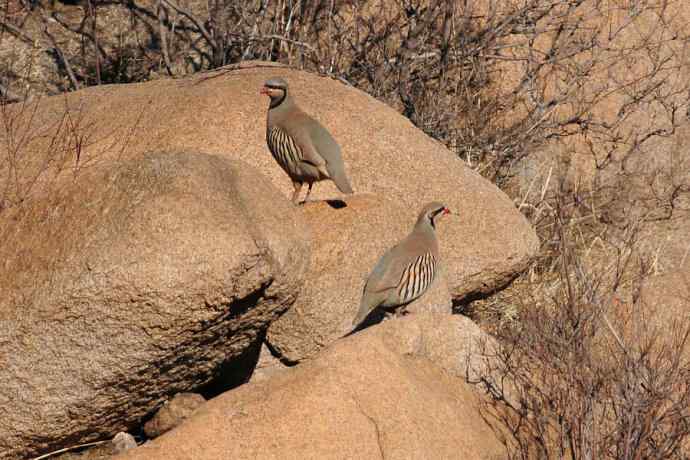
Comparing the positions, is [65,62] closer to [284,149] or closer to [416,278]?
[284,149]

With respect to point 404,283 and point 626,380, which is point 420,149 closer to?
point 404,283

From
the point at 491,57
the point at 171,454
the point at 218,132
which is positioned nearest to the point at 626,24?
the point at 491,57

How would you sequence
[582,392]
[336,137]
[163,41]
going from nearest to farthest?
[582,392] → [336,137] → [163,41]

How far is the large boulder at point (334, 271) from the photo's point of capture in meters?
6.05

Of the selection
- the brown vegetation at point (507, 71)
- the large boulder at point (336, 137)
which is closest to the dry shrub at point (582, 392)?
the large boulder at point (336, 137)

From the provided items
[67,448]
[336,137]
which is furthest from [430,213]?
[67,448]

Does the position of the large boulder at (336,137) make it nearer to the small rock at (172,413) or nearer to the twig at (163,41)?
the small rock at (172,413)

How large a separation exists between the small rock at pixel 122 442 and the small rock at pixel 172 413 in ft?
0.32

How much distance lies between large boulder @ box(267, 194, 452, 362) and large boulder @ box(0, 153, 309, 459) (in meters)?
0.69

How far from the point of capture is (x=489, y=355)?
554 cm

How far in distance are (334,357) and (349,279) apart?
1.30 m

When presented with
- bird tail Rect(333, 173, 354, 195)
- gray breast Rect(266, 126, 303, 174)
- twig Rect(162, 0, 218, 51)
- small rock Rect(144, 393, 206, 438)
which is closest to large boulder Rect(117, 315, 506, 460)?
small rock Rect(144, 393, 206, 438)

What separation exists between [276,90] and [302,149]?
0.59m

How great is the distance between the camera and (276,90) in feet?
22.6
